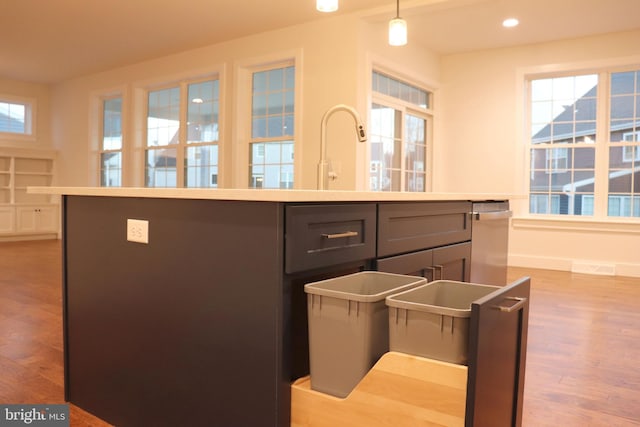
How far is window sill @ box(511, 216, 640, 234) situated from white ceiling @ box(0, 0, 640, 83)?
6.90 feet

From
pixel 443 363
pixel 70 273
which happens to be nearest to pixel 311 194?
pixel 443 363

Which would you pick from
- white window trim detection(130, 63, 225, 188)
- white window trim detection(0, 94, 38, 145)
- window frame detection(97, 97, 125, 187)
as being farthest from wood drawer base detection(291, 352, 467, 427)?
white window trim detection(0, 94, 38, 145)

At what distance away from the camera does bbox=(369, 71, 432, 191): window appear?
577 centimetres

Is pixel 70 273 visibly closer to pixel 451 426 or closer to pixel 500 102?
pixel 451 426

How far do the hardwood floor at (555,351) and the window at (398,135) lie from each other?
6.77ft

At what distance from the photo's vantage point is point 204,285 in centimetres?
156

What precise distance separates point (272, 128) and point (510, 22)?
9.29ft

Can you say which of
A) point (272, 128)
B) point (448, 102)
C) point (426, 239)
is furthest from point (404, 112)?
point (426, 239)

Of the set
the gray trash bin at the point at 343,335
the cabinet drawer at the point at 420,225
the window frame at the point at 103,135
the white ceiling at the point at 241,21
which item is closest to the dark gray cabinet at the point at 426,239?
the cabinet drawer at the point at 420,225

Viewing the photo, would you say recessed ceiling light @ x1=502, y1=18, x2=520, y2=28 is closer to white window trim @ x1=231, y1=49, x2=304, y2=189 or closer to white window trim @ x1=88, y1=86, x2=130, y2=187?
white window trim @ x1=231, y1=49, x2=304, y2=189

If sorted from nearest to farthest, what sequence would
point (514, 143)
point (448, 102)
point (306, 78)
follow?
point (306, 78) < point (514, 143) < point (448, 102)

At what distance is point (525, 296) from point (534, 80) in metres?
5.62

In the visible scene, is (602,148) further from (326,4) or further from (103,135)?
(103,135)

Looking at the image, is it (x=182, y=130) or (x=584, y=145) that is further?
(x=182, y=130)
